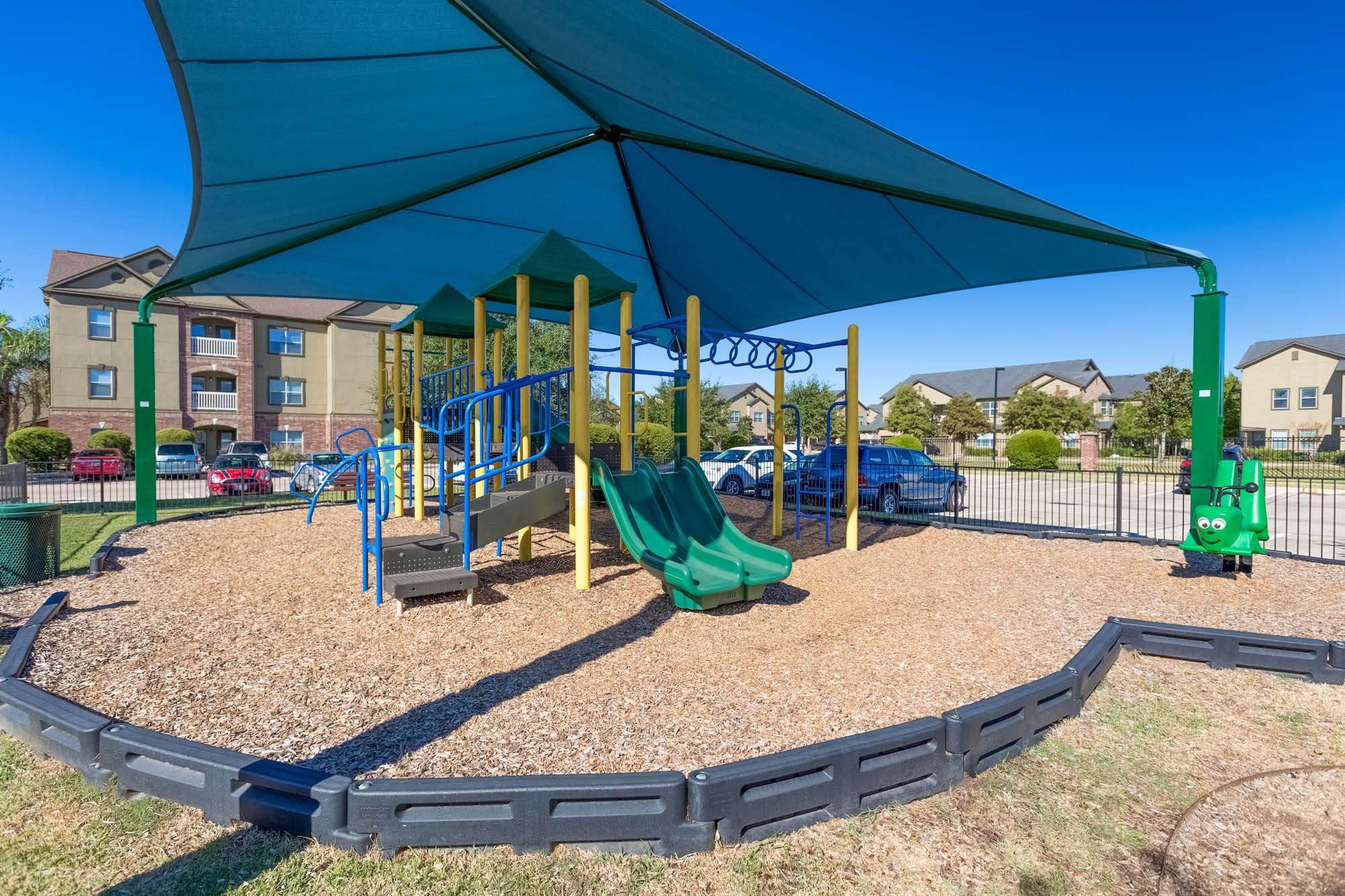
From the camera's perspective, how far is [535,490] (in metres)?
6.93

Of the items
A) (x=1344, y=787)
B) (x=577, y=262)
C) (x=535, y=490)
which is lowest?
(x=1344, y=787)

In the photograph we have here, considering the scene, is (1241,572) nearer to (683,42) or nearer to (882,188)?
(882,188)

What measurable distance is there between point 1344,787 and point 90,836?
18.9 feet

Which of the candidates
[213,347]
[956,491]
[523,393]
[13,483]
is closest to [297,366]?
[213,347]

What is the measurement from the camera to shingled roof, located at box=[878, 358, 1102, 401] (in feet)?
205

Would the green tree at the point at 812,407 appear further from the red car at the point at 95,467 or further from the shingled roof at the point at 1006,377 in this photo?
the red car at the point at 95,467

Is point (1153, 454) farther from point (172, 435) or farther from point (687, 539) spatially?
point (172, 435)

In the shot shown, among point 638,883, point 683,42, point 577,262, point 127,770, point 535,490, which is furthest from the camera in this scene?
point 577,262

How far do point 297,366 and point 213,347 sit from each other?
11.7 feet

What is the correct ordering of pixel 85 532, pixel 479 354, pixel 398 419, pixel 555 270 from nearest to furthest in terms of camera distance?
1. pixel 555 270
2. pixel 479 354
3. pixel 85 532
4. pixel 398 419

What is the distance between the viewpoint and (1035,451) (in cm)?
3133

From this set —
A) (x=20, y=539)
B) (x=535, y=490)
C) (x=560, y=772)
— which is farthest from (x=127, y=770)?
(x=20, y=539)

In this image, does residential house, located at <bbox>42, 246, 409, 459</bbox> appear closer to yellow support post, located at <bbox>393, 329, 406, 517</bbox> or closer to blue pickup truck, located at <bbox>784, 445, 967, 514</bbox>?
yellow support post, located at <bbox>393, 329, 406, 517</bbox>

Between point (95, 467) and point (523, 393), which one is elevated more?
point (523, 393)
